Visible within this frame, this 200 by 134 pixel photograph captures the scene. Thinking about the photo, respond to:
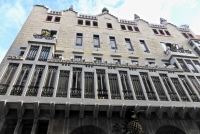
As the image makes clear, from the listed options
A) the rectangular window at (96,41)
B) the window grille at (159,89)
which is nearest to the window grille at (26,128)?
the window grille at (159,89)

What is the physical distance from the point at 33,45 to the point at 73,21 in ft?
27.7

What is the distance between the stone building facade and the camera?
372 inches

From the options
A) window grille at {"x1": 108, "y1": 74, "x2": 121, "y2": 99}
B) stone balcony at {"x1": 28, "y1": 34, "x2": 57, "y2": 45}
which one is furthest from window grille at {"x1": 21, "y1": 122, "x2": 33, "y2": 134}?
stone balcony at {"x1": 28, "y1": 34, "x2": 57, "y2": 45}

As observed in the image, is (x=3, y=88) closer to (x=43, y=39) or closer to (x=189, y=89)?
(x=43, y=39)

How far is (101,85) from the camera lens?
11289 mm

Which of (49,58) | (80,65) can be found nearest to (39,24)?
(49,58)

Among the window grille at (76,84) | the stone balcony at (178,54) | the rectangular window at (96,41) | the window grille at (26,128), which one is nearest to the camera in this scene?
the window grille at (26,128)

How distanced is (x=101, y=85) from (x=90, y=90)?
0.95 metres

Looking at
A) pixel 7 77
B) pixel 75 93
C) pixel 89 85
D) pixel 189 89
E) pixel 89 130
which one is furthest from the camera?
pixel 189 89

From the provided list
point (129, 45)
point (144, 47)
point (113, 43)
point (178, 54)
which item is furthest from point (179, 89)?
point (113, 43)

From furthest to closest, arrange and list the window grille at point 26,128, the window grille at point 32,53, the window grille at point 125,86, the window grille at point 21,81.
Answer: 1. the window grille at point 32,53
2. the window grille at point 125,86
3. the window grille at point 21,81
4. the window grille at point 26,128

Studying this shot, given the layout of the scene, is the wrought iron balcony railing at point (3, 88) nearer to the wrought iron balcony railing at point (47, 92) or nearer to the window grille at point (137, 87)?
the wrought iron balcony railing at point (47, 92)

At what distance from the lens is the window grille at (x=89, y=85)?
10.5 m

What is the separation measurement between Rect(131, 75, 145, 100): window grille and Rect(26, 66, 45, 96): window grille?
712 centimetres
